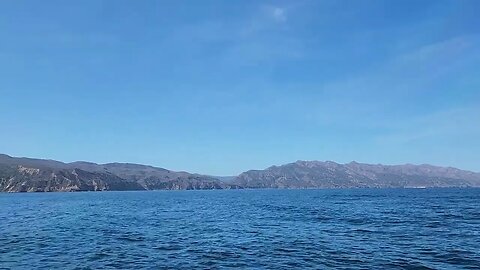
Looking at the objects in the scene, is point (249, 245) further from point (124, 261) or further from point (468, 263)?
point (468, 263)

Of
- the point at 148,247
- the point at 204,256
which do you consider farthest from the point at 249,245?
the point at 148,247

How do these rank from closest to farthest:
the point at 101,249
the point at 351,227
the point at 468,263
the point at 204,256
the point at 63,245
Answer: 1. the point at 468,263
2. the point at 204,256
3. the point at 101,249
4. the point at 63,245
5. the point at 351,227

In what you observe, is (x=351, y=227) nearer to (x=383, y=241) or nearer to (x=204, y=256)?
(x=383, y=241)

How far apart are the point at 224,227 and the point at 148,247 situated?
734 inches

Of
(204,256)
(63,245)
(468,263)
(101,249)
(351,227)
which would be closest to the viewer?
(468,263)

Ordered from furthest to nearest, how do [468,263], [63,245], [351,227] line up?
[351,227], [63,245], [468,263]

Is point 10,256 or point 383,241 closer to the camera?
point 10,256

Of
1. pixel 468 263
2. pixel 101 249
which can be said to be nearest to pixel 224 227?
pixel 101 249

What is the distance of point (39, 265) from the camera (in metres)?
30.8

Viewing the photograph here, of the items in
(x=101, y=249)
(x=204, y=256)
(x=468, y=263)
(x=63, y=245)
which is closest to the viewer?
(x=468, y=263)

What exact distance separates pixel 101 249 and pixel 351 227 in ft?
106

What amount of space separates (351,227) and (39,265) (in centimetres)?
3803

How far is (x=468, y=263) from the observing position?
30.3 meters

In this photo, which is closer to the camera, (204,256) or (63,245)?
(204,256)
